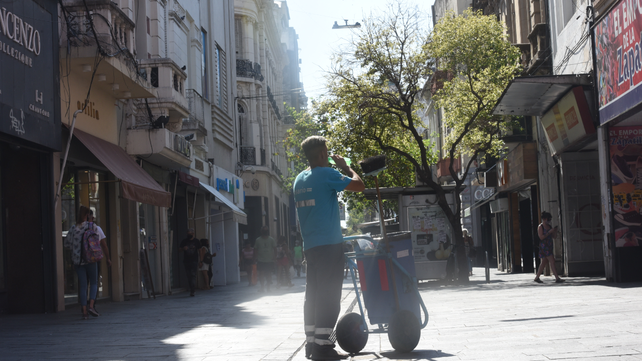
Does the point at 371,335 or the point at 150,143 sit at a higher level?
the point at 150,143

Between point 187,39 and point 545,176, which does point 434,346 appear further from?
point 187,39

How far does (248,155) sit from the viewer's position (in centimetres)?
3959

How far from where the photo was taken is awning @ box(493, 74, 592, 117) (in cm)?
1591

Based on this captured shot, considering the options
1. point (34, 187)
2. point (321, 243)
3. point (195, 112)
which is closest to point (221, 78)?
point (195, 112)

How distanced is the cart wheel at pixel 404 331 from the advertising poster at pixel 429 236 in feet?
46.7

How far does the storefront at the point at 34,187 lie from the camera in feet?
39.0

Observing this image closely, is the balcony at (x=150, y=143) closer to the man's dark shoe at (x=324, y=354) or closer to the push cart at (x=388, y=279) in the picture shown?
the push cart at (x=388, y=279)

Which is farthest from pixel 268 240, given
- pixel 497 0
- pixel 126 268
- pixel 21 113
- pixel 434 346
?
pixel 497 0

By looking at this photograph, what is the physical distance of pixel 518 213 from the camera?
26719 millimetres

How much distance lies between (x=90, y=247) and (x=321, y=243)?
6135mm

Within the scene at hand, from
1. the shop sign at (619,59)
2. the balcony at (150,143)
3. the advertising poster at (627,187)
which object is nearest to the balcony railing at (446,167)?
the balcony at (150,143)

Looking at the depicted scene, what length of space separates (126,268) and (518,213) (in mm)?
15128

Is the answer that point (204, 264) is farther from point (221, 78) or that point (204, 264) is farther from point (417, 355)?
point (417, 355)

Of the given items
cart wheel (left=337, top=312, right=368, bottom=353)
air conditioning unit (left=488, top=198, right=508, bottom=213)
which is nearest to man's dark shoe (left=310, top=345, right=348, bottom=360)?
cart wheel (left=337, top=312, right=368, bottom=353)
